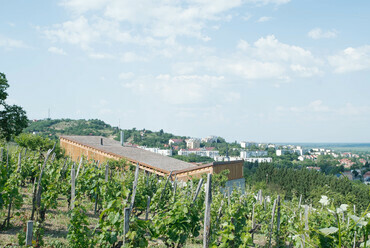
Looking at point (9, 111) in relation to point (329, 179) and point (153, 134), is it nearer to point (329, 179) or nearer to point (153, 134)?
point (329, 179)

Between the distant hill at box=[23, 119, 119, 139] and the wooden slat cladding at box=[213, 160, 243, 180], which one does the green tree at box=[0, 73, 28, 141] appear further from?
the distant hill at box=[23, 119, 119, 139]

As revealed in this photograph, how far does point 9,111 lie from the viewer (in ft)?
70.8

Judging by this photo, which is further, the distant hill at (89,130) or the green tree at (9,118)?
the distant hill at (89,130)

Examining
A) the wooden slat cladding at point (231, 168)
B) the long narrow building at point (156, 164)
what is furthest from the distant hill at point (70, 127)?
the wooden slat cladding at point (231, 168)

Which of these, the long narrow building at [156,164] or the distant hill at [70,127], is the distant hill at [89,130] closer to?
the distant hill at [70,127]

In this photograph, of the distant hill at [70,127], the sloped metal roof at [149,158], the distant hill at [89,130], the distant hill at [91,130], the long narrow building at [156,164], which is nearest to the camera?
the long narrow building at [156,164]

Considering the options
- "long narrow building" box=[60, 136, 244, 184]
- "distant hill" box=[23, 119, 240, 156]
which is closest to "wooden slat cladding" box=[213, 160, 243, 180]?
"long narrow building" box=[60, 136, 244, 184]

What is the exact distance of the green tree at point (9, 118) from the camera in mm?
20906

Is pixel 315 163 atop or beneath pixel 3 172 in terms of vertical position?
beneath

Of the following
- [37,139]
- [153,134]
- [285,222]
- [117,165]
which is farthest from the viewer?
[153,134]

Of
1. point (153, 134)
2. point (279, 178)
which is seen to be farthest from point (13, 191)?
point (153, 134)

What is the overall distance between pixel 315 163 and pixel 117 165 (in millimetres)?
98365

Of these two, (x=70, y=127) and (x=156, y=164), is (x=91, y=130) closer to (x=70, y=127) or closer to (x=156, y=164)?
(x=70, y=127)

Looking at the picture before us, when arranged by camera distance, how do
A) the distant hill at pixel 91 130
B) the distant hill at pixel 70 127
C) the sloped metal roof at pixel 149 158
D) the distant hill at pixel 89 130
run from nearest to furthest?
the sloped metal roof at pixel 149 158
the distant hill at pixel 91 130
the distant hill at pixel 89 130
the distant hill at pixel 70 127
